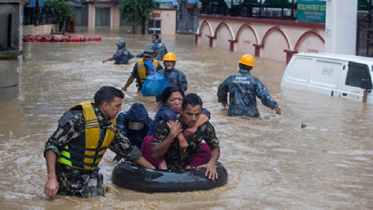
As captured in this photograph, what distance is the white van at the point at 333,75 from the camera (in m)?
14.7

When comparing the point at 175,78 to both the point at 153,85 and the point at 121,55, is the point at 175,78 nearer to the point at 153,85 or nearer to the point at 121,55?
the point at 153,85

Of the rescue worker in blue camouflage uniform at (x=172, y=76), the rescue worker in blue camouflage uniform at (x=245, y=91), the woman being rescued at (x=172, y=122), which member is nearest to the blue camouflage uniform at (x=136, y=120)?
the woman being rescued at (x=172, y=122)

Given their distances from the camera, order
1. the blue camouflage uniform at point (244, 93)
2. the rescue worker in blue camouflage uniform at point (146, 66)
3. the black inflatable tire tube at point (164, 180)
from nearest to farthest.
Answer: the black inflatable tire tube at point (164, 180) < the blue camouflage uniform at point (244, 93) < the rescue worker in blue camouflage uniform at point (146, 66)

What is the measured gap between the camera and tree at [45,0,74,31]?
47.4m

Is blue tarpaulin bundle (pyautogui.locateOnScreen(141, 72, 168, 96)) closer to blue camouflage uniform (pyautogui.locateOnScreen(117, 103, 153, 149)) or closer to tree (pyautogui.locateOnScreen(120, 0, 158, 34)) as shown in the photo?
blue camouflage uniform (pyautogui.locateOnScreen(117, 103, 153, 149))

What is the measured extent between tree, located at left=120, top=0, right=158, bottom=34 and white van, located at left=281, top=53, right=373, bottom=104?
34557 millimetres

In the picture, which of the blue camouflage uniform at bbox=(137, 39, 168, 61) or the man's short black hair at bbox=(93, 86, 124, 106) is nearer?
the man's short black hair at bbox=(93, 86, 124, 106)

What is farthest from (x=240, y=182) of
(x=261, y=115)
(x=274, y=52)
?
(x=274, y=52)

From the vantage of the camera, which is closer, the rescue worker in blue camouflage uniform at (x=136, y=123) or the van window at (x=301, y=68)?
the rescue worker in blue camouflage uniform at (x=136, y=123)

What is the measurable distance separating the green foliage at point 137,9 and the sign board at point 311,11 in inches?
1005

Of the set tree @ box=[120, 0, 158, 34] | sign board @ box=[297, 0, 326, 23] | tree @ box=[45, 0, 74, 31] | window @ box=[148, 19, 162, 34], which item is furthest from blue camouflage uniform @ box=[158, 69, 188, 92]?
window @ box=[148, 19, 162, 34]

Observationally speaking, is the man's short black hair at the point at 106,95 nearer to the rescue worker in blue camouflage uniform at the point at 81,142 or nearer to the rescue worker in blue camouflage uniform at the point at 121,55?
the rescue worker in blue camouflage uniform at the point at 81,142

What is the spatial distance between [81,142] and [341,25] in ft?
56.2

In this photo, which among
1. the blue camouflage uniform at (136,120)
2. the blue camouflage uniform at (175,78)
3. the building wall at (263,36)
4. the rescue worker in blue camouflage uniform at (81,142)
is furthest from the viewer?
the building wall at (263,36)
